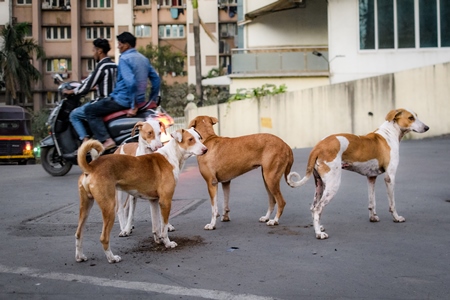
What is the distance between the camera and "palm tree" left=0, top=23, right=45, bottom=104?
6291 centimetres

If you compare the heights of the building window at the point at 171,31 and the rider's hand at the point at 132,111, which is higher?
the building window at the point at 171,31

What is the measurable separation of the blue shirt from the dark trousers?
7.4 inches

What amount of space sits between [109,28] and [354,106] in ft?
175

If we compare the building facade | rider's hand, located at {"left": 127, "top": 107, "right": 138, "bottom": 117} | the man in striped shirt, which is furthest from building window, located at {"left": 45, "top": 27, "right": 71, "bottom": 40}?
rider's hand, located at {"left": 127, "top": 107, "right": 138, "bottom": 117}

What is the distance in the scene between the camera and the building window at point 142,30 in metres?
73.6

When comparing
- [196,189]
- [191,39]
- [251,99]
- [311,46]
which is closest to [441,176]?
[196,189]

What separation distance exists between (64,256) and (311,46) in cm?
2853

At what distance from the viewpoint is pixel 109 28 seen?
244 ft

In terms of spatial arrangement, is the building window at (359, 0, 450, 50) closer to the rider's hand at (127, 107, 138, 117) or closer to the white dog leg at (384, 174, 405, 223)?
the rider's hand at (127, 107, 138, 117)

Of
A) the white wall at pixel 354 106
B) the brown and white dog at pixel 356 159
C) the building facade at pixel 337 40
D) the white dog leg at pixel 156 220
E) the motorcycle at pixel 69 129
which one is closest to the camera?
the white dog leg at pixel 156 220

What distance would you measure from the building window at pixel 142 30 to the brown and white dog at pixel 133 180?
6615cm

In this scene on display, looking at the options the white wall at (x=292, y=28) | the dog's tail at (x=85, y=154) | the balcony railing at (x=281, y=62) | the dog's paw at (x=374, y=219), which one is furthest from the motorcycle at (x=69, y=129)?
the white wall at (x=292, y=28)

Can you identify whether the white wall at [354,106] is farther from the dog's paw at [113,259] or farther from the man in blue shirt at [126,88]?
the dog's paw at [113,259]

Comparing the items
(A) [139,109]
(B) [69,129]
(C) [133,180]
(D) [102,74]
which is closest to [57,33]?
(B) [69,129]
